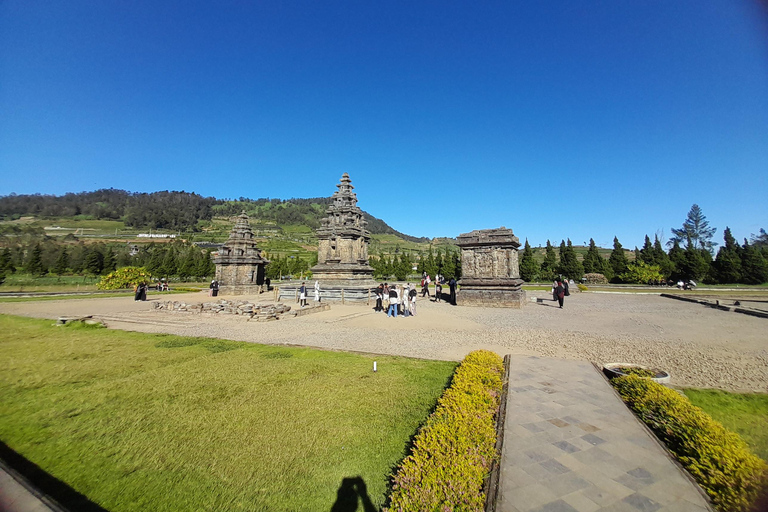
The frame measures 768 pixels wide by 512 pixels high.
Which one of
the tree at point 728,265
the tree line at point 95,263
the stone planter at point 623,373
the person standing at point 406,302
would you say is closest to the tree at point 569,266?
the tree at point 728,265

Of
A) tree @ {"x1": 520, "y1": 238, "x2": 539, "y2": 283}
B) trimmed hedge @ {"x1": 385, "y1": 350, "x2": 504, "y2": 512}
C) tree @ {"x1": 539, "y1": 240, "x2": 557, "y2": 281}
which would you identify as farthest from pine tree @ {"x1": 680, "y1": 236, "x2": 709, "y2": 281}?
trimmed hedge @ {"x1": 385, "y1": 350, "x2": 504, "y2": 512}

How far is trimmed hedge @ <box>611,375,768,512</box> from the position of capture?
3.06m

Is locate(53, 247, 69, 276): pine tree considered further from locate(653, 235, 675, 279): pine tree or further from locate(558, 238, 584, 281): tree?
locate(653, 235, 675, 279): pine tree

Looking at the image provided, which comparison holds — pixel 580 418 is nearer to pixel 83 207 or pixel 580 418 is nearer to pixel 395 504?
pixel 395 504

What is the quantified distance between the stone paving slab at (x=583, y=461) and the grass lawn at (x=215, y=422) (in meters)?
1.46

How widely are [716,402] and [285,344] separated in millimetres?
10846

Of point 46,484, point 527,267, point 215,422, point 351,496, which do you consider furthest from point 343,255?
point 527,267

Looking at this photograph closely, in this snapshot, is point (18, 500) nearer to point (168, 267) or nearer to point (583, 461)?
point (583, 461)

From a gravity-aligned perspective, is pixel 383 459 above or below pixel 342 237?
below

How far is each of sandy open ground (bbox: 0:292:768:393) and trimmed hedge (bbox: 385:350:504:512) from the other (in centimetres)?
422

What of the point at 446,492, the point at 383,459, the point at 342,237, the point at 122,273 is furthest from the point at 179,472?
the point at 122,273

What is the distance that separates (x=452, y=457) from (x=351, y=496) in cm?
122

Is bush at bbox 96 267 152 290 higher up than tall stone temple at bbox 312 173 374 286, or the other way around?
tall stone temple at bbox 312 173 374 286

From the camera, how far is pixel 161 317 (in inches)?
651
